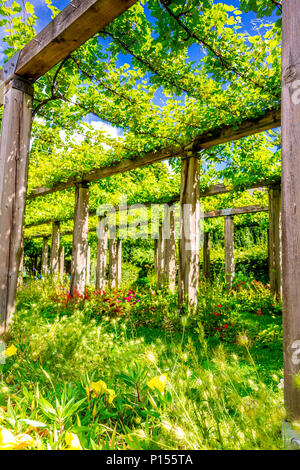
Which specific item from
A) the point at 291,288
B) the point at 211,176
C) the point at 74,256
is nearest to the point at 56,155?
the point at 74,256

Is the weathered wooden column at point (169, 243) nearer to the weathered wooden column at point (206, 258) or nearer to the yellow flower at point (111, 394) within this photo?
the weathered wooden column at point (206, 258)

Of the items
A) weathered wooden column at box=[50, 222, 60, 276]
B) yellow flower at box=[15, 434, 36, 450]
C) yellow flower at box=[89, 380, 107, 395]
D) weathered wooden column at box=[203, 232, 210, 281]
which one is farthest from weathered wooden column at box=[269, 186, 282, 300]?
weathered wooden column at box=[50, 222, 60, 276]

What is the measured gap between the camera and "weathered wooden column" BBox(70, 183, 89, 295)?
7113mm

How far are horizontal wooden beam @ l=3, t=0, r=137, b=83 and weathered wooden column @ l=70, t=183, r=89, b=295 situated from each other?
408 centimetres

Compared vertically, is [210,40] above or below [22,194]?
above

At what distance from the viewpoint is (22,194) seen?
10.2ft

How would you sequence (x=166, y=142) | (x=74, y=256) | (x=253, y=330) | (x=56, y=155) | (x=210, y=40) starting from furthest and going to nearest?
(x=74, y=256), (x=56, y=155), (x=166, y=142), (x=253, y=330), (x=210, y=40)

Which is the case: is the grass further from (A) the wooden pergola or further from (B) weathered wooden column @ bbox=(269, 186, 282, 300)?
(B) weathered wooden column @ bbox=(269, 186, 282, 300)

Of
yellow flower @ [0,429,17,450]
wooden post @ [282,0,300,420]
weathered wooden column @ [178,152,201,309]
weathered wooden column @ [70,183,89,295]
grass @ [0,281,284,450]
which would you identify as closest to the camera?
yellow flower @ [0,429,17,450]

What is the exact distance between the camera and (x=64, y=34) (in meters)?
2.67

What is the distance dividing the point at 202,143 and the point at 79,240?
361 cm

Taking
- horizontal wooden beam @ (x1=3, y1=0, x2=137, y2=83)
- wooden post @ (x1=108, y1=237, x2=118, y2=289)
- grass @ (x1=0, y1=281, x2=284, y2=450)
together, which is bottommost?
grass @ (x1=0, y1=281, x2=284, y2=450)

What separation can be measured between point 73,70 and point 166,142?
1.98m

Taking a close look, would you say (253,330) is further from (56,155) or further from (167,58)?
(56,155)
